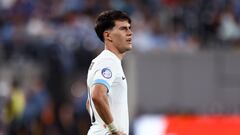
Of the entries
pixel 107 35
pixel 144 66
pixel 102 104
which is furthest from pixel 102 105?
pixel 144 66

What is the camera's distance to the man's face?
8.48 meters

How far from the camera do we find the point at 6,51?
20297 millimetres

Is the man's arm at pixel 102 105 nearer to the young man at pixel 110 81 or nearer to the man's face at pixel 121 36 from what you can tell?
the young man at pixel 110 81

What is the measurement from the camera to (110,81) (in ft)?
27.0

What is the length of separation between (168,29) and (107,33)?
11.9 meters

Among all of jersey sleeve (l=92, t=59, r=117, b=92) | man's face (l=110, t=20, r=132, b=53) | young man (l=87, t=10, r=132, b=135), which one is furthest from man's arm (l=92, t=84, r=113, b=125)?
man's face (l=110, t=20, r=132, b=53)

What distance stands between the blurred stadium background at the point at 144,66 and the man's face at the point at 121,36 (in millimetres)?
10144

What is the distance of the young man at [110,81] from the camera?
26.6 ft

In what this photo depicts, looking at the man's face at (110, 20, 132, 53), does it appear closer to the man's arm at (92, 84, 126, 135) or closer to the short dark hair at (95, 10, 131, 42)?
the short dark hair at (95, 10, 131, 42)

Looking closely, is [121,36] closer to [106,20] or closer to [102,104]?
[106,20]

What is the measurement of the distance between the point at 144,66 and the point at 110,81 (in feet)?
38.8

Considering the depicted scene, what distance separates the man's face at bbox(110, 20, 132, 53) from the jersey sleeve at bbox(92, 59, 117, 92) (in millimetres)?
207

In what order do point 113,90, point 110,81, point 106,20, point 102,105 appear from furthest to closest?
→ point 106,20
point 113,90
point 110,81
point 102,105

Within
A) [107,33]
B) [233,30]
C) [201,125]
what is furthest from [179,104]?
[107,33]
